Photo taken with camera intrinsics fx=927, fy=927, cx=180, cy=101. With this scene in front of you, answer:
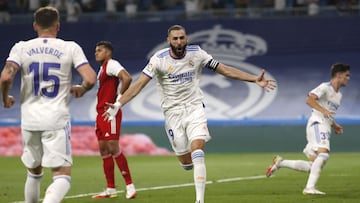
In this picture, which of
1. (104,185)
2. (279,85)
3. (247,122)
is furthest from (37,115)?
(279,85)

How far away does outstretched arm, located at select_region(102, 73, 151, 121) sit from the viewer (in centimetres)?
1022

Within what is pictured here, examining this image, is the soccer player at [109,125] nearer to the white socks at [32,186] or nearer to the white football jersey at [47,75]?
the white socks at [32,186]

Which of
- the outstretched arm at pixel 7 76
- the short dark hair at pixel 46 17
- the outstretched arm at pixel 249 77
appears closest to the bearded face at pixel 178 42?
the outstretched arm at pixel 249 77

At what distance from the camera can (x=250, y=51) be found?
26.5 m

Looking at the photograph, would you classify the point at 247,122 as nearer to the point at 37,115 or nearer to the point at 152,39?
the point at 152,39

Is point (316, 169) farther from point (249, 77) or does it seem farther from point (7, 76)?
point (7, 76)

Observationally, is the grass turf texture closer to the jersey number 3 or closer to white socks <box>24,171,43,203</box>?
white socks <box>24,171,43,203</box>

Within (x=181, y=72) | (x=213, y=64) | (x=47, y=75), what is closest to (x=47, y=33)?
(x=47, y=75)

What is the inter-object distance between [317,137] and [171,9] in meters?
14.6

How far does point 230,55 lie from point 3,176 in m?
11.2

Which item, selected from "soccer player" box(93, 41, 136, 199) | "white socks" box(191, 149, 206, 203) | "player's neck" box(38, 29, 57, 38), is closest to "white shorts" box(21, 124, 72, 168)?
"player's neck" box(38, 29, 57, 38)

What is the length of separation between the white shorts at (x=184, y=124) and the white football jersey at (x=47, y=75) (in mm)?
2835

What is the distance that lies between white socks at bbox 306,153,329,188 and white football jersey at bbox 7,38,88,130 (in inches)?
194

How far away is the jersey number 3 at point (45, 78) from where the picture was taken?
8617 millimetres
